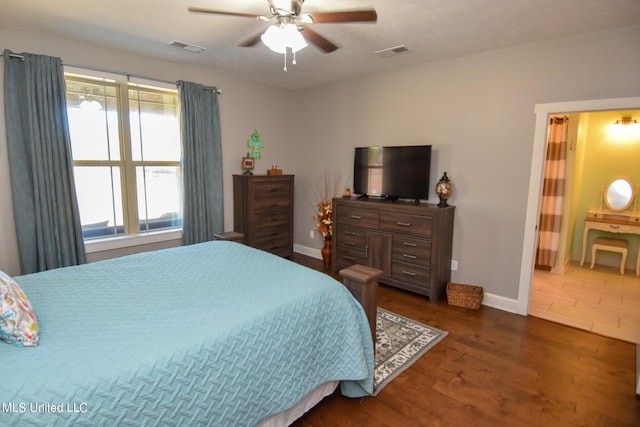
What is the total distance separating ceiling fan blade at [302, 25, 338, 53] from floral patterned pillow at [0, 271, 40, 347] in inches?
82.5

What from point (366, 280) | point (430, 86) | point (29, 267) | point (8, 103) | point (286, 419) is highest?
point (430, 86)

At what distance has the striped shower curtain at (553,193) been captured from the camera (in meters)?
4.43

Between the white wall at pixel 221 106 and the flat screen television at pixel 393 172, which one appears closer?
the white wall at pixel 221 106

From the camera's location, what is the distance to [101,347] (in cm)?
131

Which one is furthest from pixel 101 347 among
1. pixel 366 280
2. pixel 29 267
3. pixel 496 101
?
pixel 496 101

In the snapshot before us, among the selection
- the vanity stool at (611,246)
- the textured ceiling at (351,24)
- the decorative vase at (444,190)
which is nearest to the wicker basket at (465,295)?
the decorative vase at (444,190)

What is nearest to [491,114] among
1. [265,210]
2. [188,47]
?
[265,210]

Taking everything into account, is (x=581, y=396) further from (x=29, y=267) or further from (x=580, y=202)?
(x=29, y=267)

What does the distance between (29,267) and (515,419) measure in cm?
395

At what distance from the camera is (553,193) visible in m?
4.53

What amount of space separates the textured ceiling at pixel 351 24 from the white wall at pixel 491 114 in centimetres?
17

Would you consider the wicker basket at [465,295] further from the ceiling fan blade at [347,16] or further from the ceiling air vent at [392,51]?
the ceiling fan blade at [347,16]

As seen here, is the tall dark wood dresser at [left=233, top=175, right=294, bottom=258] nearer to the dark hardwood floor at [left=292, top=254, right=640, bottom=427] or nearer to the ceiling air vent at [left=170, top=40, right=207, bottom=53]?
the ceiling air vent at [left=170, top=40, right=207, bottom=53]

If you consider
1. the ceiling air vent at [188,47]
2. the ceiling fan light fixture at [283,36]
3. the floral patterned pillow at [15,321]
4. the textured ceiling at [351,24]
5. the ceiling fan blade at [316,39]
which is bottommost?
the floral patterned pillow at [15,321]
